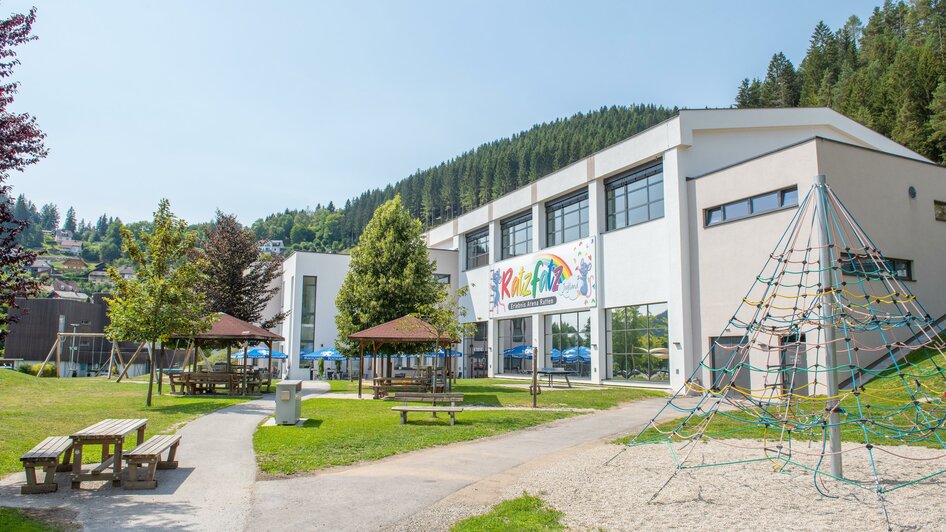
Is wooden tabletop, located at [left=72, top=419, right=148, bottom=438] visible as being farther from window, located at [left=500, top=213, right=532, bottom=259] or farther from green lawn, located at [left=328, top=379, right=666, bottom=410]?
window, located at [left=500, top=213, right=532, bottom=259]

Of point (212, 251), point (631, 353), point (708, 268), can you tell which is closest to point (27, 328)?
point (212, 251)

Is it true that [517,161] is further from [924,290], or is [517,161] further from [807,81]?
[924,290]

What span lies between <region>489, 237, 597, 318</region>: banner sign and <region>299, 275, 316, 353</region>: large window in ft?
42.1

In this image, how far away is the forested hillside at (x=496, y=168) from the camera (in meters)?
102

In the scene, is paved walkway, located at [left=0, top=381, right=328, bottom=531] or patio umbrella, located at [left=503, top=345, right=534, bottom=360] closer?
paved walkway, located at [left=0, top=381, right=328, bottom=531]

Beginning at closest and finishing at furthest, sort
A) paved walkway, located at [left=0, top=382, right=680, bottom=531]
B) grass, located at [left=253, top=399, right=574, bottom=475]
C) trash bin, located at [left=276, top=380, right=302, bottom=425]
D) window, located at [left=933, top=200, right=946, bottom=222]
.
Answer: paved walkway, located at [left=0, top=382, right=680, bottom=531] → grass, located at [left=253, top=399, right=574, bottom=475] → trash bin, located at [left=276, top=380, right=302, bottom=425] → window, located at [left=933, top=200, right=946, bottom=222]

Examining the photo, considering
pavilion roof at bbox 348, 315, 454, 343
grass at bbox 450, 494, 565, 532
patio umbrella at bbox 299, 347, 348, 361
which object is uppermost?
pavilion roof at bbox 348, 315, 454, 343

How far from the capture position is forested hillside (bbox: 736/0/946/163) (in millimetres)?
45781

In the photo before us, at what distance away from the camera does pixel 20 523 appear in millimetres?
6621

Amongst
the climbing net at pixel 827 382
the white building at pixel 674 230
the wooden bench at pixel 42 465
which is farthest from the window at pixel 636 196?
the wooden bench at pixel 42 465

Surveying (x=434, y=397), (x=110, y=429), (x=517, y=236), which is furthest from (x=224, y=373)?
(x=517, y=236)

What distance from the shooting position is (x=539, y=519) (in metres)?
7.12

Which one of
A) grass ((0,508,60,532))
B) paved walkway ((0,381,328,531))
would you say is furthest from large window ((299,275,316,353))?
grass ((0,508,60,532))

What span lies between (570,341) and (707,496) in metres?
27.2
